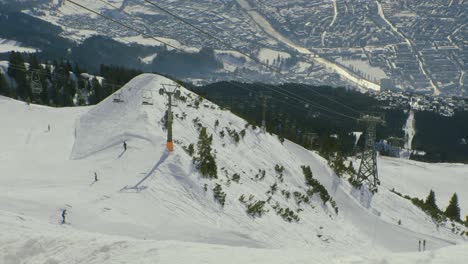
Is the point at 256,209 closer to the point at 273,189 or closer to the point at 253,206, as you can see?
the point at 253,206

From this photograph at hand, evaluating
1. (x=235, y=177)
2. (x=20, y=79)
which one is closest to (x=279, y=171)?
(x=235, y=177)

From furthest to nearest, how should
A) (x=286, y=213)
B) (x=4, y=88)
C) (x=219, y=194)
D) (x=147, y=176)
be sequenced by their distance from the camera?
(x=4, y=88)
(x=286, y=213)
(x=219, y=194)
(x=147, y=176)

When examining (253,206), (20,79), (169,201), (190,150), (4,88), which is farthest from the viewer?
(20,79)

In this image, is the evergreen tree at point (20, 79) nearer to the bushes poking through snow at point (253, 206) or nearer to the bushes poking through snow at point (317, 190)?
the bushes poking through snow at point (317, 190)

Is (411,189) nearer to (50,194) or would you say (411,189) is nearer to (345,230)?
(345,230)

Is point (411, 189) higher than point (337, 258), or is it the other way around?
point (337, 258)

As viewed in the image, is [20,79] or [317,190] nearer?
[317,190]

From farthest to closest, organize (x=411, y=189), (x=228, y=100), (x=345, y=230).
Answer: (x=228, y=100) → (x=411, y=189) → (x=345, y=230)

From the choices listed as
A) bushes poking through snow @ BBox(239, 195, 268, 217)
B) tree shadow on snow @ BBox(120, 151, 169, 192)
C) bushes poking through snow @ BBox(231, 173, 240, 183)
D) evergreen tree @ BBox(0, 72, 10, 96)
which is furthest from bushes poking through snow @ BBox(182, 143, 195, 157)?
evergreen tree @ BBox(0, 72, 10, 96)

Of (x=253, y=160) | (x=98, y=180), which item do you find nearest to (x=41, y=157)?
(x=98, y=180)
